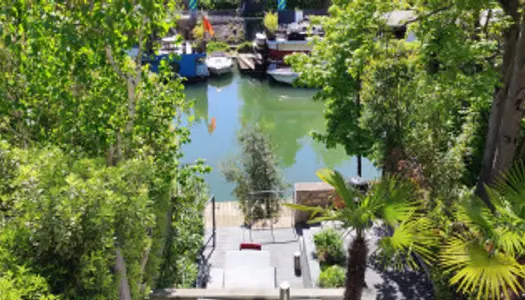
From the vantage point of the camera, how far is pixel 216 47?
Result: 39438 millimetres

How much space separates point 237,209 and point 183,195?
23.3 feet

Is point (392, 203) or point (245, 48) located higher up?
point (245, 48)

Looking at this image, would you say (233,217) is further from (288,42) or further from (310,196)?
(288,42)

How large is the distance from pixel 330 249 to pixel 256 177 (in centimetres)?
467

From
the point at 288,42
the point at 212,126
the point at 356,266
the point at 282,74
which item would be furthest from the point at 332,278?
the point at 288,42

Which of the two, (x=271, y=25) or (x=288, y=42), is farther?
(x=271, y=25)

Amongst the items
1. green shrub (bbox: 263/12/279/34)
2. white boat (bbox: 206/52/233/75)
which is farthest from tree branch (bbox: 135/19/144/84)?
green shrub (bbox: 263/12/279/34)

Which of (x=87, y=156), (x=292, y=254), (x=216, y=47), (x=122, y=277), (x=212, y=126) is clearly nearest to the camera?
(x=122, y=277)

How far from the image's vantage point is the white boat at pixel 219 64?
35.6 meters

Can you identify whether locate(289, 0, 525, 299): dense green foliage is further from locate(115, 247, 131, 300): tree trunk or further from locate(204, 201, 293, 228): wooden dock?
locate(115, 247, 131, 300): tree trunk

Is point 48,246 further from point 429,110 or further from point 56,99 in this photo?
point 429,110

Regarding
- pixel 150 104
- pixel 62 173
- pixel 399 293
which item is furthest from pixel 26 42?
pixel 399 293

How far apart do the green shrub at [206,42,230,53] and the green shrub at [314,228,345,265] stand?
102ft

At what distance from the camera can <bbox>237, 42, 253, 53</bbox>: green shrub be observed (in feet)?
133
